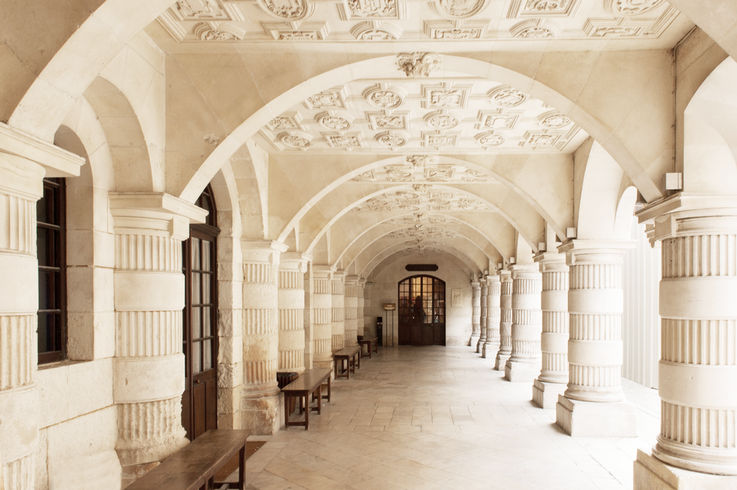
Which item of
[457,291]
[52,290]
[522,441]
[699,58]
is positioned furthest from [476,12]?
[457,291]

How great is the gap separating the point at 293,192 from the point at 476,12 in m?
4.92

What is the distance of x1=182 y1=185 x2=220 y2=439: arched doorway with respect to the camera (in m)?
6.38

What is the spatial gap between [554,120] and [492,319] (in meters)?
13.7

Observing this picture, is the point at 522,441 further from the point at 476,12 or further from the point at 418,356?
the point at 418,356

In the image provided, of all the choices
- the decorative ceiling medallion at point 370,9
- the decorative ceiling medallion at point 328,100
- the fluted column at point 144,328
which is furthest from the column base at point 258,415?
the decorative ceiling medallion at point 370,9

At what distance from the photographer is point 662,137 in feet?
15.0

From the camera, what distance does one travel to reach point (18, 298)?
273cm

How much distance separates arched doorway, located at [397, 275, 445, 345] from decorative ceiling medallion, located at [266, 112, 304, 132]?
2029cm

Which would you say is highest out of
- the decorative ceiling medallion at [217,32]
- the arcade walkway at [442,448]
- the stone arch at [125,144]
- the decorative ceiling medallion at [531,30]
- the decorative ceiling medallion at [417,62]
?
the decorative ceiling medallion at [217,32]

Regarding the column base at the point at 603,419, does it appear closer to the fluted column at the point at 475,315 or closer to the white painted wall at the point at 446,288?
the fluted column at the point at 475,315

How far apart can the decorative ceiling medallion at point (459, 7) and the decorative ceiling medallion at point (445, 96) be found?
1.64m

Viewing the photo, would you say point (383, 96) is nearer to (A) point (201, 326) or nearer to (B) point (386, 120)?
(B) point (386, 120)

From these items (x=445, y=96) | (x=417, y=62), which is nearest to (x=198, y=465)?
(x=417, y=62)

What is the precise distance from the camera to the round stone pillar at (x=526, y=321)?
13172 mm
